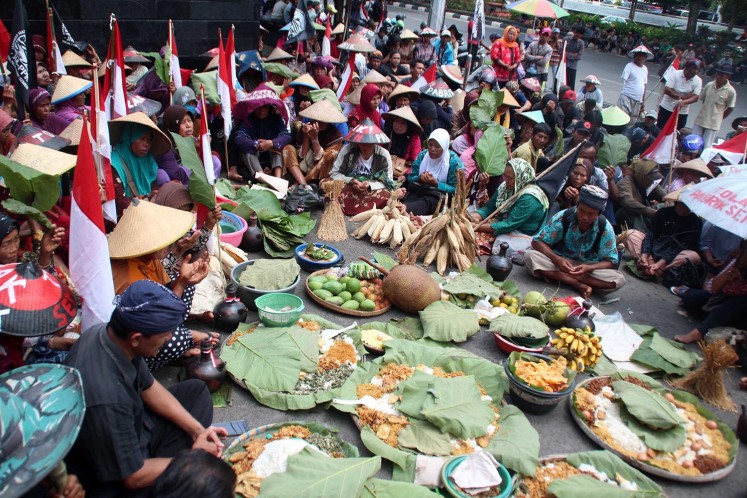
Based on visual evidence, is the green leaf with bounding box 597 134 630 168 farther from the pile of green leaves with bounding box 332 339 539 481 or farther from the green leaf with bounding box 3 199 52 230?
the green leaf with bounding box 3 199 52 230

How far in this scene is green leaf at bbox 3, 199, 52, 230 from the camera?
3.04m

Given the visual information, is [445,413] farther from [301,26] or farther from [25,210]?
[301,26]

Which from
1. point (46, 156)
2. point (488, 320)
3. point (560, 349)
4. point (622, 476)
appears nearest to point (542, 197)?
point (488, 320)

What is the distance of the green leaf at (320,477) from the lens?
275 cm

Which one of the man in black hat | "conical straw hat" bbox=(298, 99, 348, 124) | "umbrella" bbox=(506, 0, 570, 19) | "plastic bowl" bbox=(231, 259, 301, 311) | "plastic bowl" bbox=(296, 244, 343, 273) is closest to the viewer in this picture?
"plastic bowl" bbox=(231, 259, 301, 311)

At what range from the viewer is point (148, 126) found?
4820 mm

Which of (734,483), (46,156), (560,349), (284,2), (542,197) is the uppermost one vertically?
(284,2)

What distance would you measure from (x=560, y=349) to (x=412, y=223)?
2737 mm

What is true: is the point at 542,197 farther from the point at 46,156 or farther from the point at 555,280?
the point at 46,156

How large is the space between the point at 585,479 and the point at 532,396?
2.23 ft

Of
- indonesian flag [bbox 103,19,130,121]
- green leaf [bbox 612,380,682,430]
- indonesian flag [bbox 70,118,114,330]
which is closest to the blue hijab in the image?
indonesian flag [bbox 103,19,130,121]

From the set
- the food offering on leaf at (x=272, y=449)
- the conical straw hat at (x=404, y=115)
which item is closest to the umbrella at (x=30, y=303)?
the food offering on leaf at (x=272, y=449)

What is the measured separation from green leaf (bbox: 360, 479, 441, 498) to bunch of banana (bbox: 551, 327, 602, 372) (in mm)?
1626

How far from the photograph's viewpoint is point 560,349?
13.3 ft
